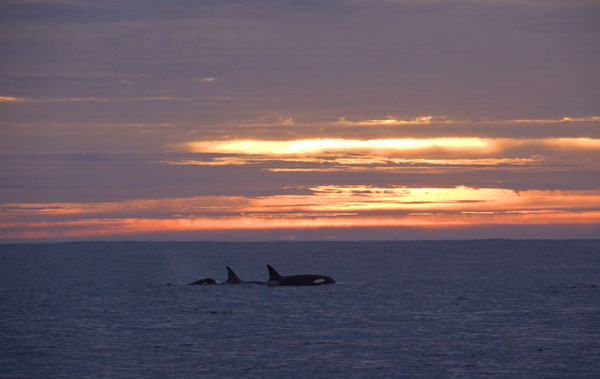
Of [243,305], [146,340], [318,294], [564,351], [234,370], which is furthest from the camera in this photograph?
[318,294]

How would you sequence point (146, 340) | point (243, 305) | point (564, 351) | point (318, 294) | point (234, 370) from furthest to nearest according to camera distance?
point (318, 294)
point (243, 305)
point (146, 340)
point (564, 351)
point (234, 370)

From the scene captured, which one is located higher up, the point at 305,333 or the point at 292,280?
the point at 292,280

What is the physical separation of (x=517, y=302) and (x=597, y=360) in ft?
79.5

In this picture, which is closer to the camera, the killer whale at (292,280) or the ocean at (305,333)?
the ocean at (305,333)

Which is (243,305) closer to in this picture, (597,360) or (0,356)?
(0,356)

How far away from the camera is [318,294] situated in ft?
207

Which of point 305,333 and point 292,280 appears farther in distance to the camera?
point 292,280

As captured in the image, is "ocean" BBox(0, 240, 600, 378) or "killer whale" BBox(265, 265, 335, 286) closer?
"ocean" BBox(0, 240, 600, 378)

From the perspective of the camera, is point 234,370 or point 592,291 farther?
point 592,291

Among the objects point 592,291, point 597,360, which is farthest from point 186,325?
point 592,291

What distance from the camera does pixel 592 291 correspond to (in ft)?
219

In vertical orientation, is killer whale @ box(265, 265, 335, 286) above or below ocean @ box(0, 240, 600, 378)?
above

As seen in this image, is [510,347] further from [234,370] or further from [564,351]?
[234,370]

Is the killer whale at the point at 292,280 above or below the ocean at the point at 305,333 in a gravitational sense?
above
